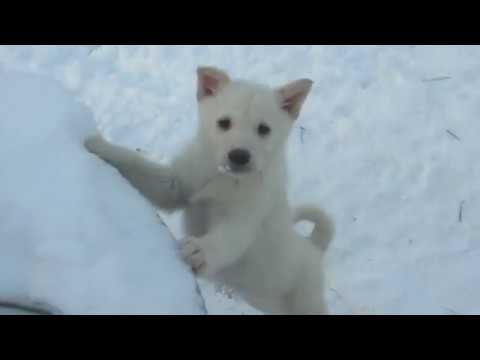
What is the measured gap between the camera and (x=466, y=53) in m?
8.80

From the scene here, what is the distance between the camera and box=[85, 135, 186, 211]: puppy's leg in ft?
14.1

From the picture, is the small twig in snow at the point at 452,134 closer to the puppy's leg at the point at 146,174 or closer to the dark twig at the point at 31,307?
the puppy's leg at the point at 146,174

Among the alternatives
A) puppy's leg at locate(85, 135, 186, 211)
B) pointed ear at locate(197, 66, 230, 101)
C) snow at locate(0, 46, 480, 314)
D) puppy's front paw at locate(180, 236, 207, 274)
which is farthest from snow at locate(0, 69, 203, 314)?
snow at locate(0, 46, 480, 314)

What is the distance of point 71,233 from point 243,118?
5.24 ft

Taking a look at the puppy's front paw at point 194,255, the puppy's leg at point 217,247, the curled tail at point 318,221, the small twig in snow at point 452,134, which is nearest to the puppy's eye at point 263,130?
the puppy's leg at point 217,247

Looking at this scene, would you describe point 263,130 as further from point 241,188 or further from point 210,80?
point 210,80

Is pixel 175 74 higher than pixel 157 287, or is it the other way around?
pixel 157 287

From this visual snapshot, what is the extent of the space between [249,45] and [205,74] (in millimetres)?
4037

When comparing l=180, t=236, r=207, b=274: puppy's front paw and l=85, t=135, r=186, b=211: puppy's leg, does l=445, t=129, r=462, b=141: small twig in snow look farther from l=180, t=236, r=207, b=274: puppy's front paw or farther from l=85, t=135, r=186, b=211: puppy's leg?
l=180, t=236, r=207, b=274: puppy's front paw

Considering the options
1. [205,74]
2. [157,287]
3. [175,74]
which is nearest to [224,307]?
[205,74]

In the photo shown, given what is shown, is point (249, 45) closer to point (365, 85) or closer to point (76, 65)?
point (365, 85)

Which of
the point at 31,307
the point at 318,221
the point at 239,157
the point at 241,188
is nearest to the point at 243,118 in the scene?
the point at 239,157

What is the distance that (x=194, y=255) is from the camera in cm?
382

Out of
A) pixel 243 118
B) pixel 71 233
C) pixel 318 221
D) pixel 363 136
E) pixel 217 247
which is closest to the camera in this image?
pixel 71 233
